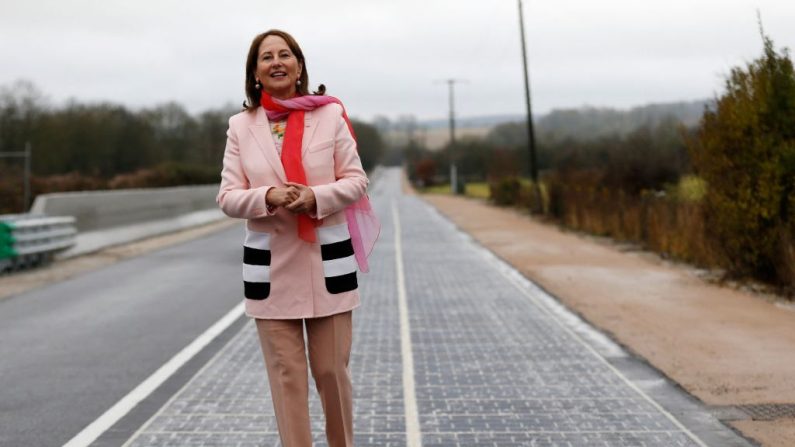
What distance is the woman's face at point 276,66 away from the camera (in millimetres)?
3891

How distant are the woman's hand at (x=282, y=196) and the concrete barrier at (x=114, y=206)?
1649 cm

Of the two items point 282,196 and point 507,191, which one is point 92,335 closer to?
point 282,196

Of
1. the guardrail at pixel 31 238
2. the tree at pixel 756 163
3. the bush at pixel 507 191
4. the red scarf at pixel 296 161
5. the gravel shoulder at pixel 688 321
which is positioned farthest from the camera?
the bush at pixel 507 191

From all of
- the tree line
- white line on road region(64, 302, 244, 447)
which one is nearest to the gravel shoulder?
white line on road region(64, 302, 244, 447)

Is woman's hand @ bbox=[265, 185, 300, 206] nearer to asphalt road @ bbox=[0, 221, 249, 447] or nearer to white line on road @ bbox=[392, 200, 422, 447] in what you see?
white line on road @ bbox=[392, 200, 422, 447]

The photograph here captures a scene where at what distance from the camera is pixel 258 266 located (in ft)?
12.8

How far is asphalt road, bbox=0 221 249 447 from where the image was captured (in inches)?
254

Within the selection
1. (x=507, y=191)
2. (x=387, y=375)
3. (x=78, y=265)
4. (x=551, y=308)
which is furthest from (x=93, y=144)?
(x=387, y=375)

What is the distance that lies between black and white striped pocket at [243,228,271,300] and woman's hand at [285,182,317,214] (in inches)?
9.4

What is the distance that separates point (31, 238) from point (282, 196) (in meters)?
14.2

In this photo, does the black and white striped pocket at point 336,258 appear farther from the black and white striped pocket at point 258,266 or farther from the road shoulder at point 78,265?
the road shoulder at point 78,265

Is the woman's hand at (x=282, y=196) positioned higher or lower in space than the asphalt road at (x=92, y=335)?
higher

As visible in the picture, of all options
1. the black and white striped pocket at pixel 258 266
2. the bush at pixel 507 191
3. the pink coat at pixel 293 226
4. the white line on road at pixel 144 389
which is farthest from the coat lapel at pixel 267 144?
the bush at pixel 507 191

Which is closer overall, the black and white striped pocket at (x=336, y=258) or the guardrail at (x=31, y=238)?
the black and white striped pocket at (x=336, y=258)
